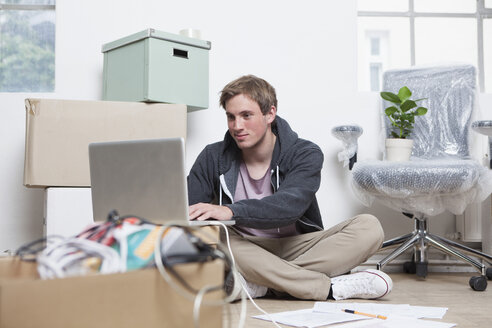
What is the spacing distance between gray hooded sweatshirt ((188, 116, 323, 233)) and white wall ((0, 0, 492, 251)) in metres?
0.80

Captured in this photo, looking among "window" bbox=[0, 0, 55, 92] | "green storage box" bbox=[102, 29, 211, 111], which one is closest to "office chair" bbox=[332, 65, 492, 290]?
"green storage box" bbox=[102, 29, 211, 111]

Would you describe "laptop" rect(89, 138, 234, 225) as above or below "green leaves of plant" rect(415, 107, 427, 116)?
below

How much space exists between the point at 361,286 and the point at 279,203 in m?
0.43

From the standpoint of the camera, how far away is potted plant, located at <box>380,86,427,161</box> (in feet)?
8.50

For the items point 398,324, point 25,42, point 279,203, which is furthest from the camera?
point 25,42

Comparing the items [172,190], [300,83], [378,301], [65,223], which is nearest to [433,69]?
[300,83]

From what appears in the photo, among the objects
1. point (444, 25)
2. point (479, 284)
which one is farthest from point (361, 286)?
point (444, 25)

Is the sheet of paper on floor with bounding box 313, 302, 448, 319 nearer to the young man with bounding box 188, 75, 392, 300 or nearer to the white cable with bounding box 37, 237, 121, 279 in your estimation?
the young man with bounding box 188, 75, 392, 300

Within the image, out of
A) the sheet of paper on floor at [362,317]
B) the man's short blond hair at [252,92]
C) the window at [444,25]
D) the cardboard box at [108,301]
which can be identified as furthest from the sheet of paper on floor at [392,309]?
the window at [444,25]

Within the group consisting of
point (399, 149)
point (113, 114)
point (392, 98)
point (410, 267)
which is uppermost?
point (392, 98)

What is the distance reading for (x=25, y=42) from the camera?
3023 mm

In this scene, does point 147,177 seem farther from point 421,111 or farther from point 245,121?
point 421,111

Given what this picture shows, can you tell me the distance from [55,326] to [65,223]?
1.53 meters

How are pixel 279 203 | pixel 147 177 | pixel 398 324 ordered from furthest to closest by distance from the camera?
pixel 279 203
pixel 398 324
pixel 147 177
